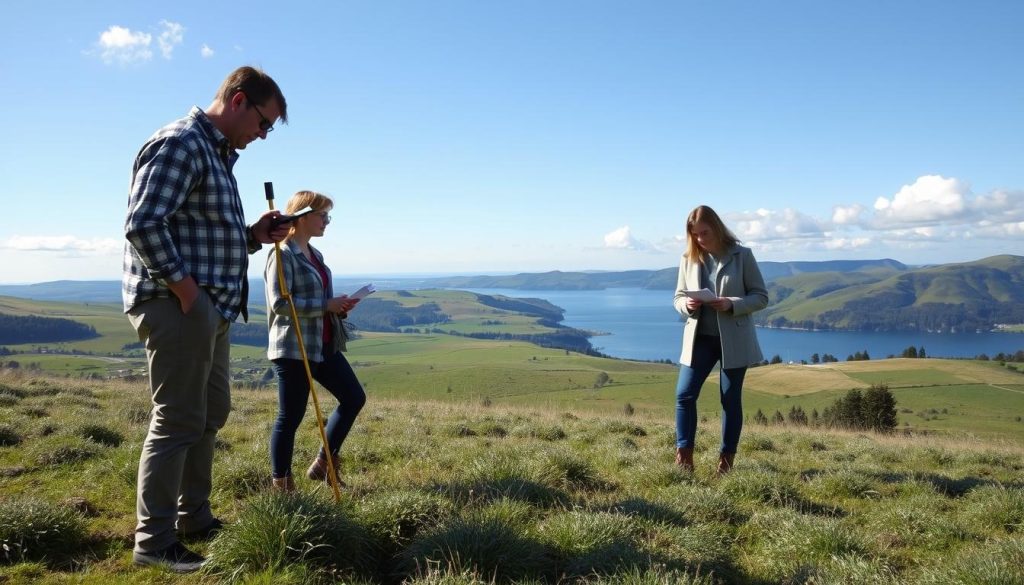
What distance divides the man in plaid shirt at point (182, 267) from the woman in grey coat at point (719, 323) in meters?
4.09

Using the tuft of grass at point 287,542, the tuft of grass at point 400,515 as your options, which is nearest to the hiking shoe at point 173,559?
the tuft of grass at point 287,542

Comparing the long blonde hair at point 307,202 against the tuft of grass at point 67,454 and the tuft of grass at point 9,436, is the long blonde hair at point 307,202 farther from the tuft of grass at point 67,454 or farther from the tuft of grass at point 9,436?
the tuft of grass at point 9,436

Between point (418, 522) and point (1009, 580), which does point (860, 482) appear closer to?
point (1009, 580)

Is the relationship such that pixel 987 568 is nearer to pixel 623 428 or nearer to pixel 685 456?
pixel 685 456

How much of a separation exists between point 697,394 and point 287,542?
4.20m

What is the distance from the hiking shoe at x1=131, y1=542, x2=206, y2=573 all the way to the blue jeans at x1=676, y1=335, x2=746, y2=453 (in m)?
4.36


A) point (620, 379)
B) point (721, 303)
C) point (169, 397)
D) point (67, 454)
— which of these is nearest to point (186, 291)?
point (169, 397)

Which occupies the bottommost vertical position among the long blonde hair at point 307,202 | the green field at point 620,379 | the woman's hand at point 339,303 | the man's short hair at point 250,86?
the green field at point 620,379

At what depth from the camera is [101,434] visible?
6336mm

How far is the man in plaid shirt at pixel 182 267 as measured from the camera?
3.09 metres

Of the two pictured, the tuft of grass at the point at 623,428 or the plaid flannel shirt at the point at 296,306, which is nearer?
the plaid flannel shirt at the point at 296,306

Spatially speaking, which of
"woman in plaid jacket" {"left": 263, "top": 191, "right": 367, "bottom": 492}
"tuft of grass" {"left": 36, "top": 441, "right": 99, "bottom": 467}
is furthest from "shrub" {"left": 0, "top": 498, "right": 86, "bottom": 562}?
"tuft of grass" {"left": 36, "top": 441, "right": 99, "bottom": 467}

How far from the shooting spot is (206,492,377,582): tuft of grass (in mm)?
3057

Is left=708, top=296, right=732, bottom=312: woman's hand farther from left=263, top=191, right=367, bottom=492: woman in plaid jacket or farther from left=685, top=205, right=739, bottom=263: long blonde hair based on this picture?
left=263, top=191, right=367, bottom=492: woman in plaid jacket
